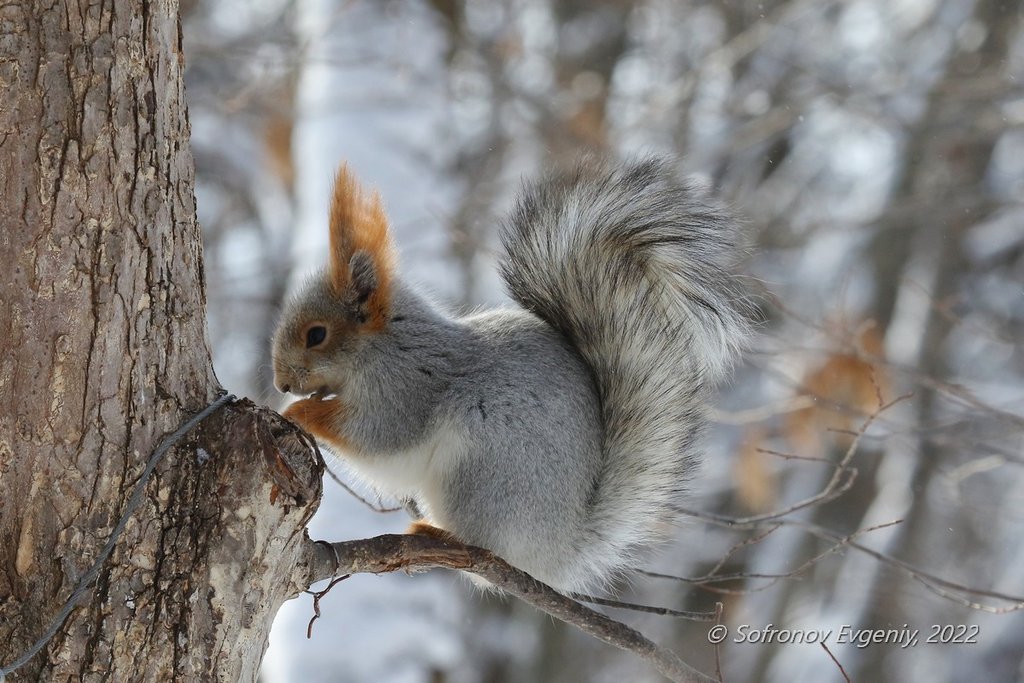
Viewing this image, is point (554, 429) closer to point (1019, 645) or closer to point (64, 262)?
point (64, 262)

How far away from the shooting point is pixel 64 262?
1241mm

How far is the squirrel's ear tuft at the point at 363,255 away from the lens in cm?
185

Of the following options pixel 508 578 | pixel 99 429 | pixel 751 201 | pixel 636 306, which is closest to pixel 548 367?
pixel 636 306

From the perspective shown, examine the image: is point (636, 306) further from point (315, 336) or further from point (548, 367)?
point (315, 336)

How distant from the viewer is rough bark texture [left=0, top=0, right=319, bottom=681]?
4.02 feet

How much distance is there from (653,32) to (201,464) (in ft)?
16.7

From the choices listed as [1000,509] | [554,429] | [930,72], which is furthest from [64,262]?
[930,72]

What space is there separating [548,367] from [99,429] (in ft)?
2.52

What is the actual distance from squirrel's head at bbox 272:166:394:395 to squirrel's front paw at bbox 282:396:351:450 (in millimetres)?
41

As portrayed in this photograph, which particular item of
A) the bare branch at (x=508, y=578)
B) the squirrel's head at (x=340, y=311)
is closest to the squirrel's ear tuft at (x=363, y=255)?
the squirrel's head at (x=340, y=311)

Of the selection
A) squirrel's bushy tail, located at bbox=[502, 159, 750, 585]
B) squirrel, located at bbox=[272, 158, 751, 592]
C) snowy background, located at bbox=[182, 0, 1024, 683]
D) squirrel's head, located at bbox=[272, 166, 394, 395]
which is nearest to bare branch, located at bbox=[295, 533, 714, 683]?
squirrel, located at bbox=[272, 158, 751, 592]

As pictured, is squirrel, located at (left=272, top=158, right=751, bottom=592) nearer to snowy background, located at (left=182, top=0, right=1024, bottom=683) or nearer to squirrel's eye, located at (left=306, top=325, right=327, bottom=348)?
squirrel's eye, located at (left=306, top=325, right=327, bottom=348)

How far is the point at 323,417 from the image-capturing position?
185cm

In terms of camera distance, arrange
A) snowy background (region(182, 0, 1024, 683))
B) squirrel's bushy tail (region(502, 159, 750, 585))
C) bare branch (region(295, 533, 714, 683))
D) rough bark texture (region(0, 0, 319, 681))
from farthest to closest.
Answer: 1. snowy background (region(182, 0, 1024, 683))
2. squirrel's bushy tail (region(502, 159, 750, 585))
3. bare branch (region(295, 533, 714, 683))
4. rough bark texture (region(0, 0, 319, 681))
